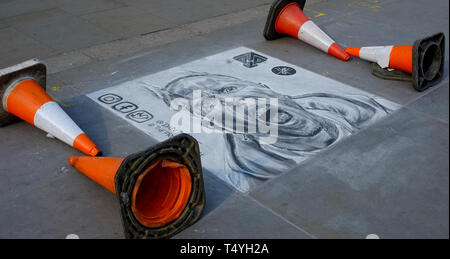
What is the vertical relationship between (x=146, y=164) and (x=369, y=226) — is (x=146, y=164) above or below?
above

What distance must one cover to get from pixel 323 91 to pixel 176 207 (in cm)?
344

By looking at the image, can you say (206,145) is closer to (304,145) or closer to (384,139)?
(304,145)

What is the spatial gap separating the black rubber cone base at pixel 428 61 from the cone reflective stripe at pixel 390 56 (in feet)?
0.75

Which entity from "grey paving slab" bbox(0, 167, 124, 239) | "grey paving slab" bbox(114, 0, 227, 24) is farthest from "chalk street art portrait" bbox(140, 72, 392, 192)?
"grey paving slab" bbox(114, 0, 227, 24)

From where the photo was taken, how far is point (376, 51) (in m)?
7.80

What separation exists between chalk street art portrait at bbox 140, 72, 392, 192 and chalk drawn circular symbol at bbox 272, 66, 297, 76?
1.88 feet

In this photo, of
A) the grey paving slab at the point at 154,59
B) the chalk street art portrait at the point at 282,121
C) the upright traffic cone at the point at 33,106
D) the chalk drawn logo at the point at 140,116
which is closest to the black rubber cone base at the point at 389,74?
the chalk street art portrait at the point at 282,121

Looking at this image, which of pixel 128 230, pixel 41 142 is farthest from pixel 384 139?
pixel 41 142

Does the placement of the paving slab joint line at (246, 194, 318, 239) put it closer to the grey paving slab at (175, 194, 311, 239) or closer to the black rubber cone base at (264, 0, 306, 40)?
the grey paving slab at (175, 194, 311, 239)

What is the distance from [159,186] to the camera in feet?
15.6

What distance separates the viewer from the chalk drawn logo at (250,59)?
8.03 metres

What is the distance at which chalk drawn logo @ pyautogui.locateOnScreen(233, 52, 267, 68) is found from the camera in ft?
26.4

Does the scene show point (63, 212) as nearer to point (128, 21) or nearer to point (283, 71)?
point (283, 71)

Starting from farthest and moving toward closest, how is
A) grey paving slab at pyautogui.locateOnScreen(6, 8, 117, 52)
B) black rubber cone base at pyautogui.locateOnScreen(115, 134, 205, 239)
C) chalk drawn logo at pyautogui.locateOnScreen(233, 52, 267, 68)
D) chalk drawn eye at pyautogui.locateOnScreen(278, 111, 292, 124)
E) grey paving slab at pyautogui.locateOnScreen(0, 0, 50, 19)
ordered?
grey paving slab at pyautogui.locateOnScreen(0, 0, 50, 19), grey paving slab at pyautogui.locateOnScreen(6, 8, 117, 52), chalk drawn logo at pyautogui.locateOnScreen(233, 52, 267, 68), chalk drawn eye at pyautogui.locateOnScreen(278, 111, 292, 124), black rubber cone base at pyautogui.locateOnScreen(115, 134, 205, 239)
